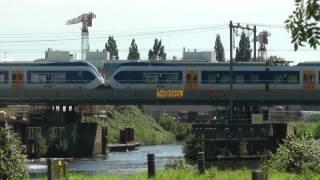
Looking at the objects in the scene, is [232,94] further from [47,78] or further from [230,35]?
[47,78]

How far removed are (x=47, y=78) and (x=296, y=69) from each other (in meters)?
25.6

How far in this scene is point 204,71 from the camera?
76.4 meters

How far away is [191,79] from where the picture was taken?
77.1 m

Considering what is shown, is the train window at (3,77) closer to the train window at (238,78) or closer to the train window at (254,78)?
the train window at (238,78)

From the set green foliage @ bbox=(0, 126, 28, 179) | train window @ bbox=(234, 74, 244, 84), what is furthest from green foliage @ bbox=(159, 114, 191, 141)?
green foliage @ bbox=(0, 126, 28, 179)

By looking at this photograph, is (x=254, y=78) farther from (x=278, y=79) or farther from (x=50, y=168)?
(x=50, y=168)

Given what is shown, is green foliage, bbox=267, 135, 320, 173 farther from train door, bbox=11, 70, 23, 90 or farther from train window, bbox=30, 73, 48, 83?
train door, bbox=11, 70, 23, 90

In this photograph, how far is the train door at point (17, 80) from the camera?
7794cm

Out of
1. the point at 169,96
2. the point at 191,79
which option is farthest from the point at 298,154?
the point at 191,79

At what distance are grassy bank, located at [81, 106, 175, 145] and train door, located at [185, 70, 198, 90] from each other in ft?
95.6

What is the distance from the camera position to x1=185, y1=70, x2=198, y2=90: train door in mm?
76750

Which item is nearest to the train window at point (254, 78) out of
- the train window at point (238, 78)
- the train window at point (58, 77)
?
the train window at point (238, 78)

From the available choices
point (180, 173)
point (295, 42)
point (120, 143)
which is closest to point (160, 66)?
point (120, 143)

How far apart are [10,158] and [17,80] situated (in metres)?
58.4
